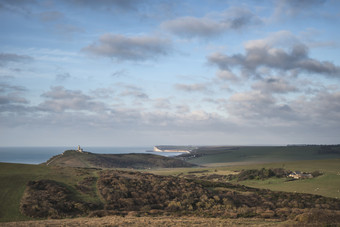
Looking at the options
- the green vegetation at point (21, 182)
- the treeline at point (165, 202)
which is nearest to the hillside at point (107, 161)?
the green vegetation at point (21, 182)

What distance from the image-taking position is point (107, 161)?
117188mm

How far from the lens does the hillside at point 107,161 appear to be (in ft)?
334

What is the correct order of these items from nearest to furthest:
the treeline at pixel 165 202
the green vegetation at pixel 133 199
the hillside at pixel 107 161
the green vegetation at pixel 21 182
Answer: the green vegetation at pixel 21 182
the green vegetation at pixel 133 199
the treeline at pixel 165 202
the hillside at pixel 107 161

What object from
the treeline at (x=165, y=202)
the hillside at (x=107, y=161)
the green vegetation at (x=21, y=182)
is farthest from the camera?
the hillside at (x=107, y=161)

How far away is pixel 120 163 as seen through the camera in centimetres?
12244

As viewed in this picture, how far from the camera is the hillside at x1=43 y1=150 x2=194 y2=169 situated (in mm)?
101775

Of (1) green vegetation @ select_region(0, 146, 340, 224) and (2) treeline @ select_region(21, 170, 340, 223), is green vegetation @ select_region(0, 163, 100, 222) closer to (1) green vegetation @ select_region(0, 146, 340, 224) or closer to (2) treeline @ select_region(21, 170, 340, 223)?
(1) green vegetation @ select_region(0, 146, 340, 224)

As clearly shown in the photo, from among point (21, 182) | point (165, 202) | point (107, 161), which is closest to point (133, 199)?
point (165, 202)

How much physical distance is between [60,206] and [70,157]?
84334mm

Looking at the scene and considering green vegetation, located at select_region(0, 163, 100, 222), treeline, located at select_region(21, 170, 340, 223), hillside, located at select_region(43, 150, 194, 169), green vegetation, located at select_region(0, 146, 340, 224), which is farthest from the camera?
hillside, located at select_region(43, 150, 194, 169)

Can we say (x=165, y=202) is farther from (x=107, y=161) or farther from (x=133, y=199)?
(x=107, y=161)

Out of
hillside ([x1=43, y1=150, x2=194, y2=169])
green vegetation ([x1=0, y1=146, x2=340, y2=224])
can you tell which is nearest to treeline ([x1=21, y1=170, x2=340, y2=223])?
green vegetation ([x1=0, y1=146, x2=340, y2=224])

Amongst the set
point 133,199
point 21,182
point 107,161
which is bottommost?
point 107,161

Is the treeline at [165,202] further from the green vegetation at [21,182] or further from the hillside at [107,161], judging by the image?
Answer: the hillside at [107,161]
